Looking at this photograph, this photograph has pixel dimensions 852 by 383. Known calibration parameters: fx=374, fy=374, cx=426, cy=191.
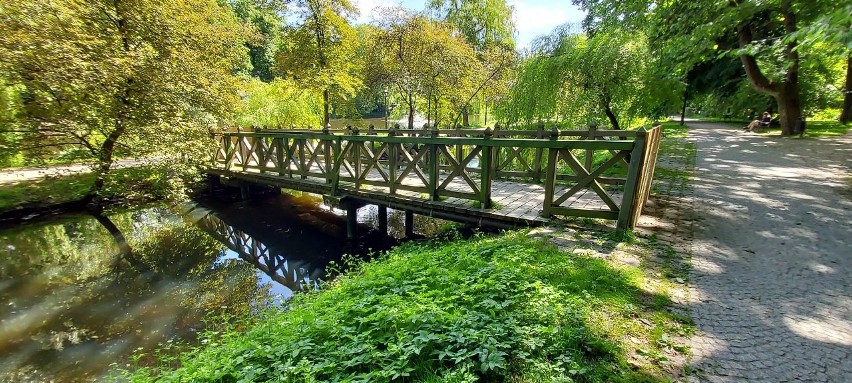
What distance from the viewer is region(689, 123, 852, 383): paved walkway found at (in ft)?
7.90

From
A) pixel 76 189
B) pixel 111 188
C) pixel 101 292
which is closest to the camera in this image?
pixel 101 292

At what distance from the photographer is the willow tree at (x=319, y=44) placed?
1188 cm

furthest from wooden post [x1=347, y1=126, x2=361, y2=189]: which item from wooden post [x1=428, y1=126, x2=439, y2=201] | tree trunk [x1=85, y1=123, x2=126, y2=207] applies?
tree trunk [x1=85, y1=123, x2=126, y2=207]

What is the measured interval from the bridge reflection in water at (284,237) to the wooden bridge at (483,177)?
2.96ft

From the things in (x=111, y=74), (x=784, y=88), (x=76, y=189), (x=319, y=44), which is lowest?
(x=76, y=189)

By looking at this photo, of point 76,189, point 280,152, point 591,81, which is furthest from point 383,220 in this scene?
point 76,189

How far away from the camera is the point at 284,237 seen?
8742 mm

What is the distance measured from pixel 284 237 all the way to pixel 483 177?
204 inches

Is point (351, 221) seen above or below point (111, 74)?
below

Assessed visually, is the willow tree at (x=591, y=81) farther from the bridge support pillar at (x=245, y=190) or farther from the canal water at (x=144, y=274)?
the bridge support pillar at (x=245, y=190)

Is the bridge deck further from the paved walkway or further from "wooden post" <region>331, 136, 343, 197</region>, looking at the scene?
the paved walkway

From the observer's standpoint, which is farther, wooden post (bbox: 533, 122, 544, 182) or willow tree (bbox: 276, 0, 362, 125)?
willow tree (bbox: 276, 0, 362, 125)

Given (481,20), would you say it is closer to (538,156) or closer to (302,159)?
(538,156)

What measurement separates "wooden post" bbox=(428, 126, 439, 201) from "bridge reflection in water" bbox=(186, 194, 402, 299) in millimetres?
1794
